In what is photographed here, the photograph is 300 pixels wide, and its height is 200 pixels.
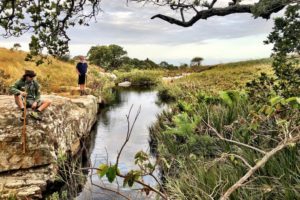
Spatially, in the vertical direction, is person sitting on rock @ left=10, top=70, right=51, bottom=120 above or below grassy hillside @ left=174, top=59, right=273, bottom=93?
above

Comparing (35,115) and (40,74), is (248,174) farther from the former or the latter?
(40,74)

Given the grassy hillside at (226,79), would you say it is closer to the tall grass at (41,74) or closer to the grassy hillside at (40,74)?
the tall grass at (41,74)

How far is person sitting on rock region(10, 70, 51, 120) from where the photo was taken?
37.3 feet

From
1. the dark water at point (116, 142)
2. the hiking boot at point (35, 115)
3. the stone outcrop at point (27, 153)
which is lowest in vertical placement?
the dark water at point (116, 142)

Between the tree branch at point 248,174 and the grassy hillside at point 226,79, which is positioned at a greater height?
the tree branch at point 248,174

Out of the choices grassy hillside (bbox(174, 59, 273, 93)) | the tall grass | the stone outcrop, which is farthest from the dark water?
the tall grass

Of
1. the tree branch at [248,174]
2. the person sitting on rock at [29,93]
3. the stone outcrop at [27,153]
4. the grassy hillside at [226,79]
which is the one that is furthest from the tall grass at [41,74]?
the tree branch at [248,174]

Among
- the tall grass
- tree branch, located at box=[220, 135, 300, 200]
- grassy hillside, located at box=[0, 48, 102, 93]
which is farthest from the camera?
the tall grass

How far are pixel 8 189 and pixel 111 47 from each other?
7311cm

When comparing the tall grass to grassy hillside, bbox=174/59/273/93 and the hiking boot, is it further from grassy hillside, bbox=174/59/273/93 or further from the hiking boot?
the hiking boot

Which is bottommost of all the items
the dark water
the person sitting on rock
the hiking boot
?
the dark water

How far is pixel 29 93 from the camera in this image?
11836 millimetres

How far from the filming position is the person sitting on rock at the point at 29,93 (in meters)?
11.4

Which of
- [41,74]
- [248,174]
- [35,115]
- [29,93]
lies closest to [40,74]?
[41,74]
